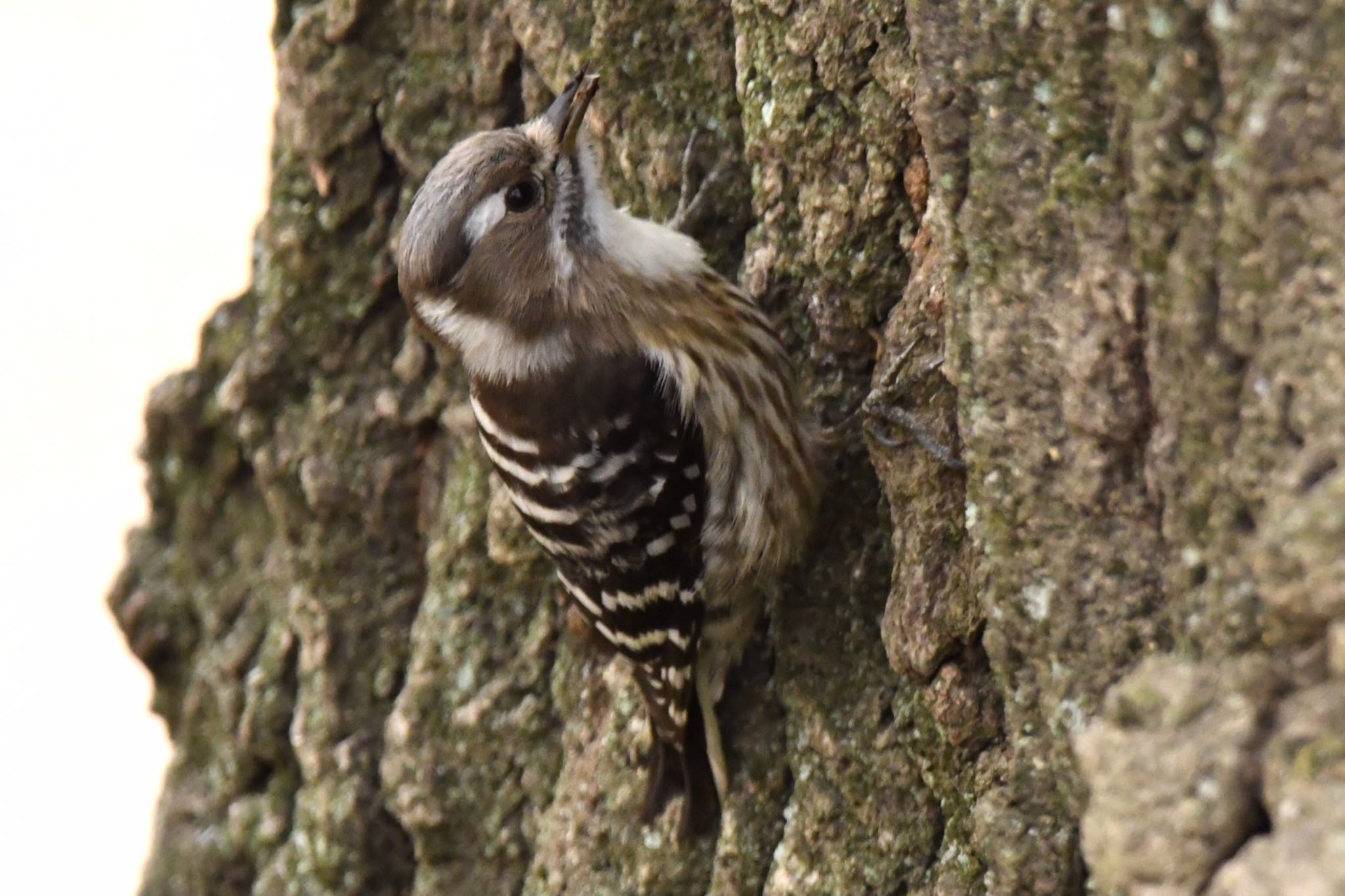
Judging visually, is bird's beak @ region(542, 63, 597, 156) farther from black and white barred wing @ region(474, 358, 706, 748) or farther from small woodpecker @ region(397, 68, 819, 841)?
black and white barred wing @ region(474, 358, 706, 748)

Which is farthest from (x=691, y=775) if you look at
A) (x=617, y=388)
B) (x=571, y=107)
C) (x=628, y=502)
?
(x=571, y=107)

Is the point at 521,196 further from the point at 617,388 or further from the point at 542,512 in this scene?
the point at 542,512

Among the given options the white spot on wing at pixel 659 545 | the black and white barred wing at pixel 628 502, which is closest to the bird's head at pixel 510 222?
the black and white barred wing at pixel 628 502

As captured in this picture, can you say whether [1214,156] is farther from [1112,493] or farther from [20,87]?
[20,87]

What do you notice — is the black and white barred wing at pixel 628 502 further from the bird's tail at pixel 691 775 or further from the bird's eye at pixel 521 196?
the bird's eye at pixel 521 196

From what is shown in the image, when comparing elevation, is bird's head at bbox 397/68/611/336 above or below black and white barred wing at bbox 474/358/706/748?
above

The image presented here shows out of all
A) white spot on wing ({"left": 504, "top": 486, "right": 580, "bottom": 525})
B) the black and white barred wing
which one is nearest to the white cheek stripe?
the black and white barred wing
